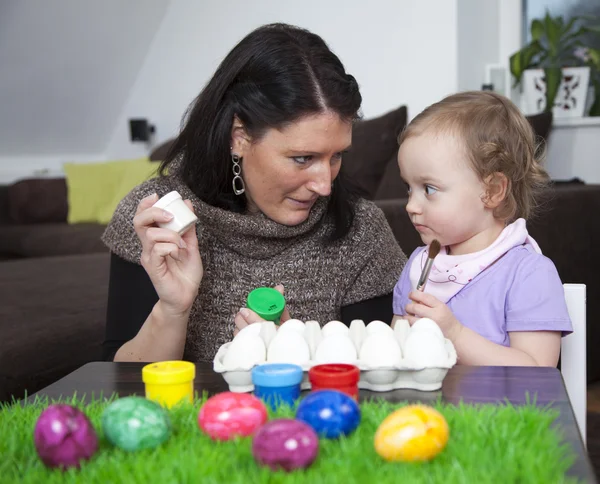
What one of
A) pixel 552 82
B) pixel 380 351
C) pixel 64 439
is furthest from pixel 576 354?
pixel 552 82

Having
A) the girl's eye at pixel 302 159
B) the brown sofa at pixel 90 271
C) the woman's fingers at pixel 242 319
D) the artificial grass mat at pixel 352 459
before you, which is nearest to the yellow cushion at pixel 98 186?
the brown sofa at pixel 90 271

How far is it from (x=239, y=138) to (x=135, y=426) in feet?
2.89

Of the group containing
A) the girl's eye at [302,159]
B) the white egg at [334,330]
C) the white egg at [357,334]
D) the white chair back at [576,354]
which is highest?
the girl's eye at [302,159]

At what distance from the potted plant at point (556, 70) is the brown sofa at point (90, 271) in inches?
18.4

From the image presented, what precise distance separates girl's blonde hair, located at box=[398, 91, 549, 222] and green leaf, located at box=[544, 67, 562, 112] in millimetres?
1867

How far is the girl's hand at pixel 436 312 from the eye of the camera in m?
1.11

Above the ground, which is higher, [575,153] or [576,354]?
[576,354]

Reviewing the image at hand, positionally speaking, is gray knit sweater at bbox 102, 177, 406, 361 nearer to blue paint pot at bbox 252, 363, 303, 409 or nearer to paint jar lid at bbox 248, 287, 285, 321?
paint jar lid at bbox 248, 287, 285, 321

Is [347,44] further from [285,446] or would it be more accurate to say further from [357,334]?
[285,446]

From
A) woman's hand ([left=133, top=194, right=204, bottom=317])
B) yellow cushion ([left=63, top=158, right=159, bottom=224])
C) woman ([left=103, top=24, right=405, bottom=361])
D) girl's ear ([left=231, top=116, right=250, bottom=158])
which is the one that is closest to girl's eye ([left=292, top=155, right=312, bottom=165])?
woman ([left=103, top=24, right=405, bottom=361])

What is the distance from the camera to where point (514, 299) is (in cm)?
121

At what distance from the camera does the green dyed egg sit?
68 centimetres

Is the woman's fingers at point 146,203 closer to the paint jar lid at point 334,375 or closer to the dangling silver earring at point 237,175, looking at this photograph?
the dangling silver earring at point 237,175

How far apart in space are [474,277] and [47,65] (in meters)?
3.74
